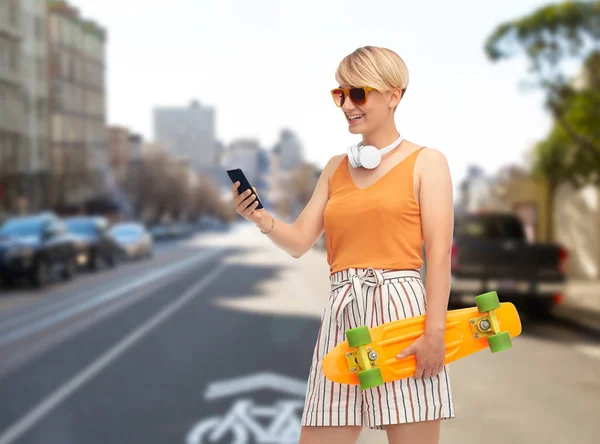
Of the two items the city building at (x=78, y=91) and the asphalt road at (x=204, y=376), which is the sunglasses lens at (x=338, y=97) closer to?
the asphalt road at (x=204, y=376)

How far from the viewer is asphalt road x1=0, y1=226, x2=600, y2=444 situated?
32.5 feet

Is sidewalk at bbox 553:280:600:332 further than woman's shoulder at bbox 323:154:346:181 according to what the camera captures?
Yes

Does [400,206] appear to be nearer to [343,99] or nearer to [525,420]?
[343,99]

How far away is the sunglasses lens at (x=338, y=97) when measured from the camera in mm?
1580

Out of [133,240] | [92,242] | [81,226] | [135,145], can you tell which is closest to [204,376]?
[92,242]

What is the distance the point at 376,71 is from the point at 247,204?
0.33 m

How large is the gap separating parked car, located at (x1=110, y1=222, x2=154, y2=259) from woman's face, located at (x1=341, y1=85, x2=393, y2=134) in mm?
43151

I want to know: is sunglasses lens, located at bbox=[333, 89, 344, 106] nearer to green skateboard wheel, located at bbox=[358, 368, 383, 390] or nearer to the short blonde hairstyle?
the short blonde hairstyle

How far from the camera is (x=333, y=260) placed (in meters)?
1.68

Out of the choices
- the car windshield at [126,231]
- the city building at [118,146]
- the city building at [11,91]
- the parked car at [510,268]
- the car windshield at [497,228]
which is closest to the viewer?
the parked car at [510,268]

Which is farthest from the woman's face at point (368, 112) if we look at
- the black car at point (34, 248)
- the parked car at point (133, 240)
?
the parked car at point (133, 240)

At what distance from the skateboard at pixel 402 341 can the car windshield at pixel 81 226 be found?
34782 mm

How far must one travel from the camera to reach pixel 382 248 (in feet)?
5.37

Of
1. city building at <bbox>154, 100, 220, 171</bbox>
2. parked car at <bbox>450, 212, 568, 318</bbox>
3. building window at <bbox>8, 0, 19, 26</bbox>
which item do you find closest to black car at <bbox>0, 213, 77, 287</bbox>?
parked car at <bbox>450, 212, 568, 318</bbox>
